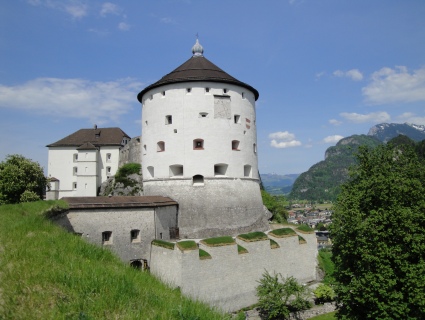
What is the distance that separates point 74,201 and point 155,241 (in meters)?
4.57

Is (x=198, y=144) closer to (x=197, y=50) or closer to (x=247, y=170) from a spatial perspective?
(x=247, y=170)

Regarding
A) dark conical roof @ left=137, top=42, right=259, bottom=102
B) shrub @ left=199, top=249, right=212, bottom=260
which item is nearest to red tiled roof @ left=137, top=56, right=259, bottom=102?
A: dark conical roof @ left=137, top=42, right=259, bottom=102

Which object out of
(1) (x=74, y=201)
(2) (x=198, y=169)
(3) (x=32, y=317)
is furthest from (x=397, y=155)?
(1) (x=74, y=201)

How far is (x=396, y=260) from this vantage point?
10.7 m

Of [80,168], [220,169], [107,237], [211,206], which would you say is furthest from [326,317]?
[80,168]

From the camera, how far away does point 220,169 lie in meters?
21.5

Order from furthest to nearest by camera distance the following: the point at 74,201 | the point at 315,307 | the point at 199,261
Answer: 1. the point at 315,307
2. the point at 74,201
3. the point at 199,261

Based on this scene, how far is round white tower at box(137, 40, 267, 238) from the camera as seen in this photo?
65.6ft

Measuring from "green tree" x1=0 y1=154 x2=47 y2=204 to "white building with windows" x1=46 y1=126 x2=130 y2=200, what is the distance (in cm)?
1655

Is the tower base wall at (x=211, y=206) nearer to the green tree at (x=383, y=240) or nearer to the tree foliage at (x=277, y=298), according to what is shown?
the tree foliage at (x=277, y=298)

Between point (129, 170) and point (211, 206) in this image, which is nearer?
point (211, 206)

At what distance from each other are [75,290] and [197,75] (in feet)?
61.1

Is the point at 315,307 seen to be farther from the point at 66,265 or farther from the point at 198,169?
the point at 66,265

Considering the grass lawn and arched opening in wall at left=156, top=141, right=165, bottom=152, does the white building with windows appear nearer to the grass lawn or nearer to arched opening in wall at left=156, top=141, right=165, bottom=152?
arched opening in wall at left=156, top=141, right=165, bottom=152
